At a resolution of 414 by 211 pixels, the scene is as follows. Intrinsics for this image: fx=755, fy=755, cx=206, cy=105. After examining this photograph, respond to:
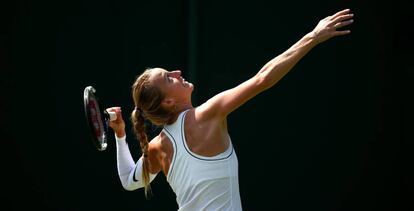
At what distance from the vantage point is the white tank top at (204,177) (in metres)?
3.18

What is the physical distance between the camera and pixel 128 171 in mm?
3621

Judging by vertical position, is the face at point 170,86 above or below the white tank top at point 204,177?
above

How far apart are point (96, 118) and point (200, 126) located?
25.6 inches

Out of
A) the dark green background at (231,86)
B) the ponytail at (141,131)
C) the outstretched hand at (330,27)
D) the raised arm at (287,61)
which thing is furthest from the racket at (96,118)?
the dark green background at (231,86)

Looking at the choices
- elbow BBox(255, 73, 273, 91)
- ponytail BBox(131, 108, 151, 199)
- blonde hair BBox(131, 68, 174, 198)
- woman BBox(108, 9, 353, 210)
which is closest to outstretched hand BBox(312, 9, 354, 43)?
woman BBox(108, 9, 353, 210)

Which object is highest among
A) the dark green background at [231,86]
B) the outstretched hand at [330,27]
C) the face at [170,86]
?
the outstretched hand at [330,27]

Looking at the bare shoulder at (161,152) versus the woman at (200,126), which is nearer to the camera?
the woman at (200,126)

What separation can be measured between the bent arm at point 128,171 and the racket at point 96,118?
97 mm

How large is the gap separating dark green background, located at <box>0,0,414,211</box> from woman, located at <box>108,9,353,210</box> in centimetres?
166

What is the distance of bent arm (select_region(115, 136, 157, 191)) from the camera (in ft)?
11.6

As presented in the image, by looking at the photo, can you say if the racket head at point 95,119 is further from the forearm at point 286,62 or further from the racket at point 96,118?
the forearm at point 286,62

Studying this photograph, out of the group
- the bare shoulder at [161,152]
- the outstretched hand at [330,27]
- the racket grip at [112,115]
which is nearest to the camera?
the outstretched hand at [330,27]

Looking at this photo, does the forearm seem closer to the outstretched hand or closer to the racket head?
the outstretched hand

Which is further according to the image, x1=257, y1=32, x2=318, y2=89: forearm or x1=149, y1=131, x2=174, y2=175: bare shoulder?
x1=149, y1=131, x2=174, y2=175: bare shoulder
